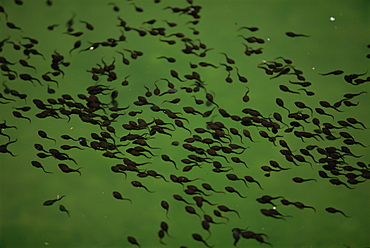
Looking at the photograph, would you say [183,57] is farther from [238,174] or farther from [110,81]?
[238,174]

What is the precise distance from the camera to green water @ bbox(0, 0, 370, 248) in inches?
126

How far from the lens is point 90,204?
3316mm

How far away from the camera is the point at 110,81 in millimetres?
3857

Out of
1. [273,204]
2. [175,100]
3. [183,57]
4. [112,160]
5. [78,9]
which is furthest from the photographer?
[78,9]

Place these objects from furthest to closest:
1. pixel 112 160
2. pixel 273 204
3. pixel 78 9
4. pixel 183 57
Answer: pixel 78 9, pixel 183 57, pixel 112 160, pixel 273 204

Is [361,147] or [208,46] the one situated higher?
[208,46]

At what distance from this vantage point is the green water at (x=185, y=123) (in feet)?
10.5

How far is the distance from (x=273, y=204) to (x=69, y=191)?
1.22 meters

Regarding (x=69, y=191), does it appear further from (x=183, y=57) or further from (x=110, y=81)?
(x=183, y=57)

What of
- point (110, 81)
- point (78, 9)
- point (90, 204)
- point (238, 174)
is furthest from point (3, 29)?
point (238, 174)

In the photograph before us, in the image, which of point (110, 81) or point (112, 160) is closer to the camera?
point (112, 160)

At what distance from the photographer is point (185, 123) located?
362 centimetres

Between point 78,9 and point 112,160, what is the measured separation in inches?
56.9

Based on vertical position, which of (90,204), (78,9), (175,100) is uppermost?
(78,9)
